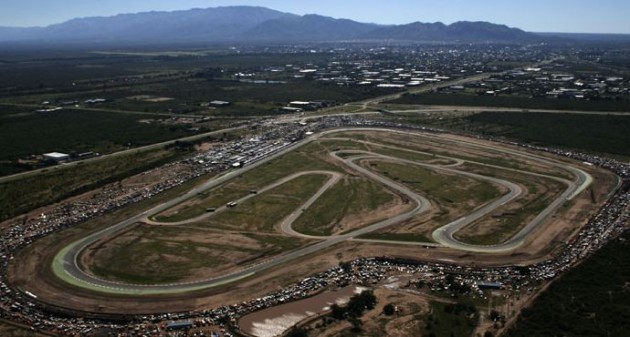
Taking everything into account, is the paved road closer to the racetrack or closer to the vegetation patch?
the racetrack

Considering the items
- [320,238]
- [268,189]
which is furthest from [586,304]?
[268,189]

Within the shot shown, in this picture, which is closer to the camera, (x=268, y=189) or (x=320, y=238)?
(x=320, y=238)

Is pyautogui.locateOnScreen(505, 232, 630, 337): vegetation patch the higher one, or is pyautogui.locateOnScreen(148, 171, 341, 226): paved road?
pyautogui.locateOnScreen(148, 171, 341, 226): paved road

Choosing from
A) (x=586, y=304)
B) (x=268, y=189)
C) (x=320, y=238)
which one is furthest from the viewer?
(x=268, y=189)

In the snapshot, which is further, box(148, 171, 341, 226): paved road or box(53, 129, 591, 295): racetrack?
box(148, 171, 341, 226): paved road

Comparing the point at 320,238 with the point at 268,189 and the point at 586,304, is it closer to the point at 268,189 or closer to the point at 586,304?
the point at 268,189

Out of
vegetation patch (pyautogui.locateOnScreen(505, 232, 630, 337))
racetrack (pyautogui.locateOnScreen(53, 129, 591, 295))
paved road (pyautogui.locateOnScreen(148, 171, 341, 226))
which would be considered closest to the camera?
vegetation patch (pyautogui.locateOnScreen(505, 232, 630, 337))

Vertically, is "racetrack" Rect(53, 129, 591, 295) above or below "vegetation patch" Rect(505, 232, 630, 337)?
above

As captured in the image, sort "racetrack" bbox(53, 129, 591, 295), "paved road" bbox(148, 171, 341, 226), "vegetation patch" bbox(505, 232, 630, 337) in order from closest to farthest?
1. "vegetation patch" bbox(505, 232, 630, 337)
2. "racetrack" bbox(53, 129, 591, 295)
3. "paved road" bbox(148, 171, 341, 226)

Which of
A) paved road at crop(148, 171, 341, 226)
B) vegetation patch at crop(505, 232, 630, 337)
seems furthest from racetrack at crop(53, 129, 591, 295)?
vegetation patch at crop(505, 232, 630, 337)

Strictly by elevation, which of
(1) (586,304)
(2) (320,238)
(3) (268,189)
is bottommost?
(1) (586,304)
